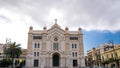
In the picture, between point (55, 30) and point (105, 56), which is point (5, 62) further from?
point (105, 56)

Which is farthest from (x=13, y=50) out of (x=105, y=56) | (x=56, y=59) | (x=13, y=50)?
(x=105, y=56)

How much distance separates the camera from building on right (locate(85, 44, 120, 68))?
57666mm

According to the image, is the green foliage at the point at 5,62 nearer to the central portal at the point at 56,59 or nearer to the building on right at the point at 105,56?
the central portal at the point at 56,59

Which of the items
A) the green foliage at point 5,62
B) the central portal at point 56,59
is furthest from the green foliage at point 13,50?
the central portal at point 56,59

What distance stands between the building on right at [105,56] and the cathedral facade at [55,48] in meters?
9.95

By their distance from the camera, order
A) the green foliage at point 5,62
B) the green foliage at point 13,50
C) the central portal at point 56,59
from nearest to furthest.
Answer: the green foliage at point 5,62, the green foliage at point 13,50, the central portal at point 56,59

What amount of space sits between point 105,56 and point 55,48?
20.7 metres

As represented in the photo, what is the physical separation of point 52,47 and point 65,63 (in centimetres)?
675

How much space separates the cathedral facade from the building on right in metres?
9.95

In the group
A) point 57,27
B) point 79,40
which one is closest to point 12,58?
point 57,27

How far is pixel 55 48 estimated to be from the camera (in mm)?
58250

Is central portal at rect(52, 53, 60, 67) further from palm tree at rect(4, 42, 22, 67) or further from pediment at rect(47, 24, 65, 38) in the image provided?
palm tree at rect(4, 42, 22, 67)

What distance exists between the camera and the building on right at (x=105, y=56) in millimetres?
57666

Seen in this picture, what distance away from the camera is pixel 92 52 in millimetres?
79062
